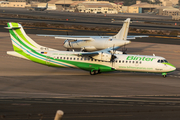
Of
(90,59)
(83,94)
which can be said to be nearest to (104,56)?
(90,59)

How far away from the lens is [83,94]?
2783 centimetres

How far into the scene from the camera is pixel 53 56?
121 ft

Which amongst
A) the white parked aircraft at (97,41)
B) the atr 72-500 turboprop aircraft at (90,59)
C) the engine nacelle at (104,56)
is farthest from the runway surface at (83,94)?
the white parked aircraft at (97,41)

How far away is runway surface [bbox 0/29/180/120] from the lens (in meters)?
21.3

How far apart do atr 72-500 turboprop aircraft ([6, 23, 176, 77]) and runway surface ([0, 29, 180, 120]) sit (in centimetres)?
126

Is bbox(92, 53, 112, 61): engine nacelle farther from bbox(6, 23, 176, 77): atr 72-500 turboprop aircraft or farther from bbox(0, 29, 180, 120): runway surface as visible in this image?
bbox(0, 29, 180, 120): runway surface

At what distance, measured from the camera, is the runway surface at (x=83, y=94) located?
21266mm

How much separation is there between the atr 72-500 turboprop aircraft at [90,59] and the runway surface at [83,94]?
4.13 feet

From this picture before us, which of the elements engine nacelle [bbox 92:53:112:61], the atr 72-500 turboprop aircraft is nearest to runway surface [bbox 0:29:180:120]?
the atr 72-500 turboprop aircraft

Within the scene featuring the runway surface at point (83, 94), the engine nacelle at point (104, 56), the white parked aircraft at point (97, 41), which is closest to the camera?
the runway surface at point (83, 94)

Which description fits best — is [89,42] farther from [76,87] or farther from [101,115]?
[101,115]

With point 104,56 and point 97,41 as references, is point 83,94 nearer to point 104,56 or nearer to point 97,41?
point 104,56

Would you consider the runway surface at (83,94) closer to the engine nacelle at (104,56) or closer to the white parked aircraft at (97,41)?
the engine nacelle at (104,56)

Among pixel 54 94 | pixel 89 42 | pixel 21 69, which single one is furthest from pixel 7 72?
pixel 89 42
